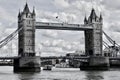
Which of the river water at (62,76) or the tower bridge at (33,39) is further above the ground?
the tower bridge at (33,39)

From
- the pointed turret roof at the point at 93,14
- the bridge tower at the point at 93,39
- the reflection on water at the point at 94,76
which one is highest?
the pointed turret roof at the point at 93,14

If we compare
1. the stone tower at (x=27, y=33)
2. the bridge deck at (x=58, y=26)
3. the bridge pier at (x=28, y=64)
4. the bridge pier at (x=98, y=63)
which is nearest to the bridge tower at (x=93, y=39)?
the bridge pier at (x=98, y=63)

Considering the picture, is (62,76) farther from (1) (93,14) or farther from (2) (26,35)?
(1) (93,14)

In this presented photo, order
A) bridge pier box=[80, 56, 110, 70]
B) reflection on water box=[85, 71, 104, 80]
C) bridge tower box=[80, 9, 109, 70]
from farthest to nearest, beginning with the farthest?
bridge tower box=[80, 9, 109, 70] → bridge pier box=[80, 56, 110, 70] → reflection on water box=[85, 71, 104, 80]

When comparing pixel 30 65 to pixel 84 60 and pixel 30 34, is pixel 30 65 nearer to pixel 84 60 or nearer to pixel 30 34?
pixel 30 34

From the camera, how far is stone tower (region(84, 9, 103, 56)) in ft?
429

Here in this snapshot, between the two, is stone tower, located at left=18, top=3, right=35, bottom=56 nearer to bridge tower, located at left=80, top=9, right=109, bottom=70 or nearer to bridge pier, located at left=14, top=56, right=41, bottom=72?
bridge pier, located at left=14, top=56, right=41, bottom=72

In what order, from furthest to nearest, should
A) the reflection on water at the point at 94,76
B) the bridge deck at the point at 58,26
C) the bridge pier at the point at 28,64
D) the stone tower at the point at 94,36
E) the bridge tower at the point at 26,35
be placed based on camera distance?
1. the stone tower at the point at 94,36
2. the bridge deck at the point at 58,26
3. the bridge tower at the point at 26,35
4. the bridge pier at the point at 28,64
5. the reflection on water at the point at 94,76

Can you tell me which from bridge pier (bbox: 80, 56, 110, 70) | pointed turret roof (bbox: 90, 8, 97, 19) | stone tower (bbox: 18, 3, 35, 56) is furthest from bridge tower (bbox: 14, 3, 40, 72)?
pointed turret roof (bbox: 90, 8, 97, 19)

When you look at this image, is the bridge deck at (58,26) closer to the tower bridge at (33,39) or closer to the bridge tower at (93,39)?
the tower bridge at (33,39)

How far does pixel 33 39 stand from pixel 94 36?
23.8 meters

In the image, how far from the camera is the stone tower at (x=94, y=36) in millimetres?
130750

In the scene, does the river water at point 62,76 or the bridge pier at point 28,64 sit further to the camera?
the bridge pier at point 28,64

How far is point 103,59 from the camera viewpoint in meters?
125
